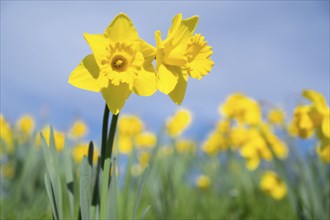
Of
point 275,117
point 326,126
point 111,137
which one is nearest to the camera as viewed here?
point 111,137

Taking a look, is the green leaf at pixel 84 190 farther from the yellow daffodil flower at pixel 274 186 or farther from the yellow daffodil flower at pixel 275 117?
the yellow daffodil flower at pixel 275 117

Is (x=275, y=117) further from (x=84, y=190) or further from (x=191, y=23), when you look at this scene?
(x=84, y=190)

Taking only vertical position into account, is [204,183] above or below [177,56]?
below

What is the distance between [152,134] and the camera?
432cm

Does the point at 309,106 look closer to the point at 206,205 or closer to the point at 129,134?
the point at 206,205

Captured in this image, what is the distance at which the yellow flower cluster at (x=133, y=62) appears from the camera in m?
0.93

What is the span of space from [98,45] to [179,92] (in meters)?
0.26

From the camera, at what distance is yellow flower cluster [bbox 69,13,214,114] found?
3.06ft

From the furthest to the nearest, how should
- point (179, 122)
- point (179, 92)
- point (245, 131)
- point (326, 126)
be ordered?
point (245, 131) < point (179, 122) < point (326, 126) < point (179, 92)

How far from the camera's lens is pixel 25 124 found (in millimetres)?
4094

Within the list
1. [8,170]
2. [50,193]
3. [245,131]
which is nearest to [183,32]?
[50,193]

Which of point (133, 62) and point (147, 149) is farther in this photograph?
point (147, 149)

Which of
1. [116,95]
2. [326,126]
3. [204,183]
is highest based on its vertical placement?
[116,95]

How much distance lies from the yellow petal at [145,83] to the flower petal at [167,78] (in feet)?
0.05
